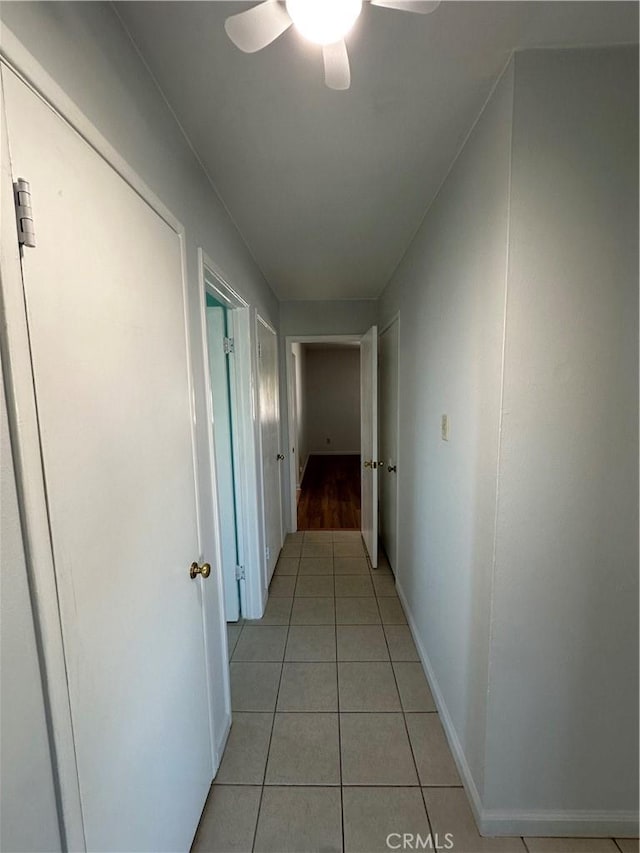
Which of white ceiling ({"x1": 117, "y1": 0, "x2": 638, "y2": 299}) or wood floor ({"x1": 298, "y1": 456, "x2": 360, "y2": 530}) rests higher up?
white ceiling ({"x1": 117, "y1": 0, "x2": 638, "y2": 299})

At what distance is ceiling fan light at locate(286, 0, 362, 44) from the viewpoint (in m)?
0.67

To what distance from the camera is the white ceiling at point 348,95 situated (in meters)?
0.81

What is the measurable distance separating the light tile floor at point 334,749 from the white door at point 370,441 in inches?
25.5

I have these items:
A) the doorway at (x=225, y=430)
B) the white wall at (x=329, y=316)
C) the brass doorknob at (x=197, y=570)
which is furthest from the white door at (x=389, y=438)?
the brass doorknob at (x=197, y=570)

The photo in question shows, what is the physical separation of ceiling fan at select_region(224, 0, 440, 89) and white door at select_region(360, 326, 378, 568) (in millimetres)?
1875

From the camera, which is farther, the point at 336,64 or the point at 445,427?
the point at 445,427

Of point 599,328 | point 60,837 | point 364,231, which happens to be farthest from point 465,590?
point 364,231

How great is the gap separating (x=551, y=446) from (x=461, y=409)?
361 mm

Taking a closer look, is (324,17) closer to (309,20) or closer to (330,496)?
(309,20)

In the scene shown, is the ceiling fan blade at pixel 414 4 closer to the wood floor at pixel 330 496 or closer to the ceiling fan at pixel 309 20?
the ceiling fan at pixel 309 20

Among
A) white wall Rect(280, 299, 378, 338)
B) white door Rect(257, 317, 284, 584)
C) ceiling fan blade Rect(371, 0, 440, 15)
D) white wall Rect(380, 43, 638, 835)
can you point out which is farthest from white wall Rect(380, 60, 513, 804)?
white wall Rect(280, 299, 378, 338)

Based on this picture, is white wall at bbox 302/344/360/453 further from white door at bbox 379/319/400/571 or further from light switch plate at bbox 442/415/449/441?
light switch plate at bbox 442/415/449/441

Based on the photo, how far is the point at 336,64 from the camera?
754 mm

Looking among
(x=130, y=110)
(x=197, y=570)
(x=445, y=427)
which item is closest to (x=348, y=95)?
(x=130, y=110)
